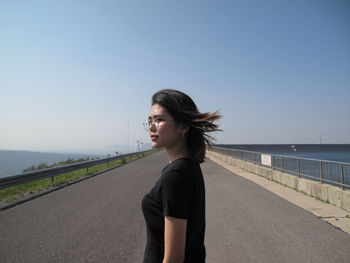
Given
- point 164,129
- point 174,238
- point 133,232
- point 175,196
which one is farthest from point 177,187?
point 133,232

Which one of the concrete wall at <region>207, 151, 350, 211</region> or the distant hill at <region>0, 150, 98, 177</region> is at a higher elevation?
the concrete wall at <region>207, 151, 350, 211</region>

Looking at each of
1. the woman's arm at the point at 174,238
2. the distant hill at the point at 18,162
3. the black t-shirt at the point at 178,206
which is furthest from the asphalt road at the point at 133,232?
the distant hill at the point at 18,162

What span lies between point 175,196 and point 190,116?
59 centimetres

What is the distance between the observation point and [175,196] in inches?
48.9

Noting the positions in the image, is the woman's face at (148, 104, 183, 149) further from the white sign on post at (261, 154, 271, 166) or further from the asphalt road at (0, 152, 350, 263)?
the white sign on post at (261, 154, 271, 166)

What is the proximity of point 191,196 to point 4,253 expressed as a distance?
4278mm

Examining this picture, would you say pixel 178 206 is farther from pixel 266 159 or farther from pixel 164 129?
pixel 266 159

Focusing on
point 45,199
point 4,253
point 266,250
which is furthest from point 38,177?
point 266,250

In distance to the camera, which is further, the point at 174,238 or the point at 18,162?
the point at 18,162

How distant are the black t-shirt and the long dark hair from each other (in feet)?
0.94

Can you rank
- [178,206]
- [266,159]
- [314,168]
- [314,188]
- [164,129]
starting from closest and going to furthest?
[178,206], [164,129], [314,188], [314,168], [266,159]

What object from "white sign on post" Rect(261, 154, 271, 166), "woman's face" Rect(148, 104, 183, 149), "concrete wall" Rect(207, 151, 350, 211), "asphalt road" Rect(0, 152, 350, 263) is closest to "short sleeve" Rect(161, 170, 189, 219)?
"woman's face" Rect(148, 104, 183, 149)

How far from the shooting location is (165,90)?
170cm

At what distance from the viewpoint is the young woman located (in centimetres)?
126
